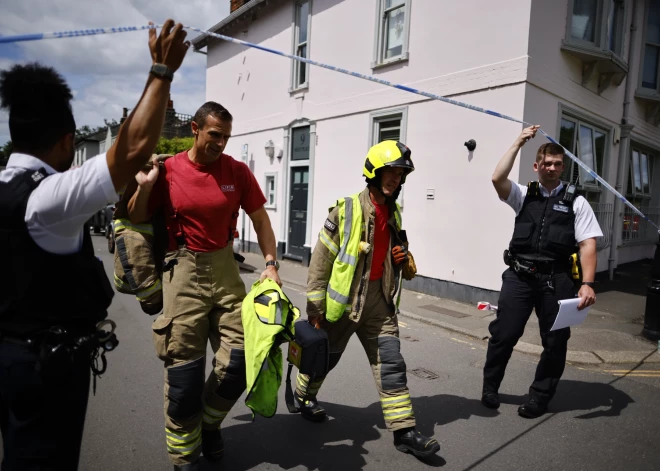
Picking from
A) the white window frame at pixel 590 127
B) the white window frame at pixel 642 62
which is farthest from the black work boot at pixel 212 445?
the white window frame at pixel 642 62

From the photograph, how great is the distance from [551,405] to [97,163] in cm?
407

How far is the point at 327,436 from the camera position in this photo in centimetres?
335

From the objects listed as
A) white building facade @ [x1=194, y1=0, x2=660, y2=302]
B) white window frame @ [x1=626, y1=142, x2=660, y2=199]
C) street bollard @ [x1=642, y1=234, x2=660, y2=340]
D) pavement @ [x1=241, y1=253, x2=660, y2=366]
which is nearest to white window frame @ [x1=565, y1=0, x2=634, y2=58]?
white building facade @ [x1=194, y1=0, x2=660, y2=302]

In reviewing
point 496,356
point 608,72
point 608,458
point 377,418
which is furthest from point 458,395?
point 608,72

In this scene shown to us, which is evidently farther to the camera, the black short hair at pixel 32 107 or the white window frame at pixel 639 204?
the white window frame at pixel 639 204

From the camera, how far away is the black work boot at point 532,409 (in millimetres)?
3750

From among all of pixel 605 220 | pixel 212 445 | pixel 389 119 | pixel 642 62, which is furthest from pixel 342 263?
pixel 642 62

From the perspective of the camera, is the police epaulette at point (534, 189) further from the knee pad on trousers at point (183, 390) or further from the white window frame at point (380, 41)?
the white window frame at point (380, 41)

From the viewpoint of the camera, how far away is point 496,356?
388cm

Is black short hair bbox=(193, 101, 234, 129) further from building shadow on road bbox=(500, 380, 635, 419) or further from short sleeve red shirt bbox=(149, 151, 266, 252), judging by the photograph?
building shadow on road bbox=(500, 380, 635, 419)

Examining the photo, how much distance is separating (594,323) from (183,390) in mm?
6424

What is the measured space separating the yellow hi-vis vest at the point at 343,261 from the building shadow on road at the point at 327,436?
887 millimetres

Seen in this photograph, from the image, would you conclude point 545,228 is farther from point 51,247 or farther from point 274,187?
point 274,187

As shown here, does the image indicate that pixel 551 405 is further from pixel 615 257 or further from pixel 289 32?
pixel 289 32
